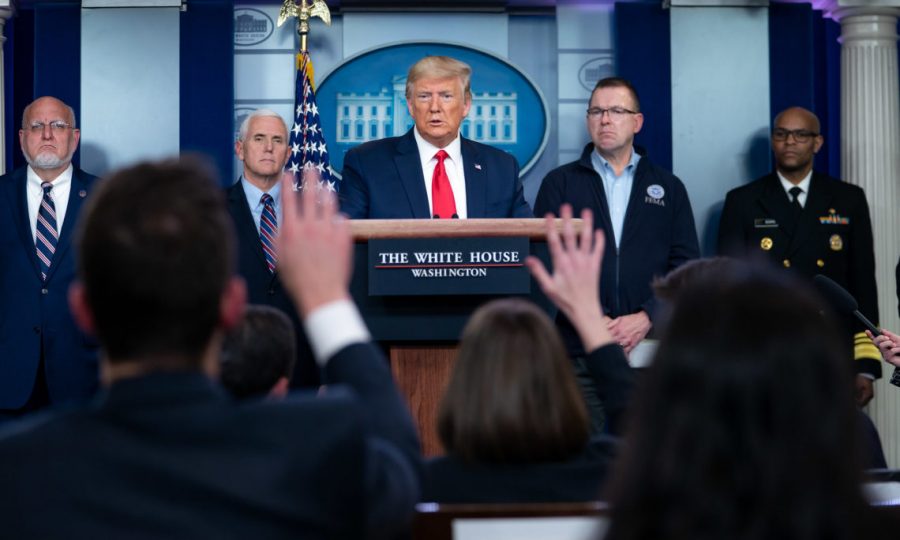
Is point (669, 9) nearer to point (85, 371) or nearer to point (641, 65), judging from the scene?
point (641, 65)

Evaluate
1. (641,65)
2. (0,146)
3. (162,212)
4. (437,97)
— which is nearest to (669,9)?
(641,65)

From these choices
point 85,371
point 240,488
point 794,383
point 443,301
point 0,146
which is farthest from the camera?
point 0,146

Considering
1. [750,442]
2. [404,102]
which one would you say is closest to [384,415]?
[750,442]

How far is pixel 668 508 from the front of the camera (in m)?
1.07

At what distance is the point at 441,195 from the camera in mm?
4297

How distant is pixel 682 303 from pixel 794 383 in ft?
0.43

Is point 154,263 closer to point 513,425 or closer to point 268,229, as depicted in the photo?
point 513,425

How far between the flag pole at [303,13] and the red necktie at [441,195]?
2172 millimetres

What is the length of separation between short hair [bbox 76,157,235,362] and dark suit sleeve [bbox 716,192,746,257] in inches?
191

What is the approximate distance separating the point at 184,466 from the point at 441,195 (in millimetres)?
3109

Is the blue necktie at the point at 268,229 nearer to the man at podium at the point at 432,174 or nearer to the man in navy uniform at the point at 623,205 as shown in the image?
the man at podium at the point at 432,174

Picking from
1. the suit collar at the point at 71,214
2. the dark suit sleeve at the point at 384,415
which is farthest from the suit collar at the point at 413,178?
the dark suit sleeve at the point at 384,415

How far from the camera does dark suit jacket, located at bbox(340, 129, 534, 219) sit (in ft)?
13.9

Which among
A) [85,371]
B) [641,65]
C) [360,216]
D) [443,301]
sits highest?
[641,65]
